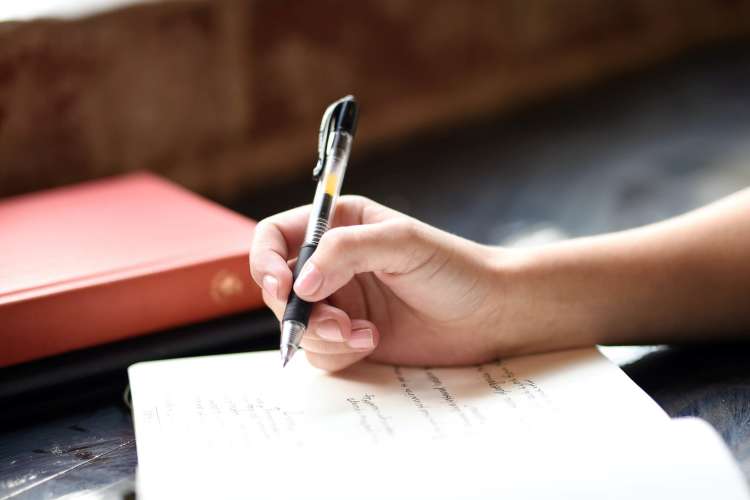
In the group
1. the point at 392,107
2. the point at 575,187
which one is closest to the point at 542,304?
the point at 575,187

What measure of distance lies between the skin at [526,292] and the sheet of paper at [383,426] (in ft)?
0.08

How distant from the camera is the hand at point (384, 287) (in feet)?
2.16

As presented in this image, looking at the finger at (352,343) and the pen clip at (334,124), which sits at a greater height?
the pen clip at (334,124)

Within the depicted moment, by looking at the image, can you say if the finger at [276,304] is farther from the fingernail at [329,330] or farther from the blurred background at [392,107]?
the blurred background at [392,107]

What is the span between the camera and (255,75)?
4.39 ft

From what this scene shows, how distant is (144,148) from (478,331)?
2.27 ft

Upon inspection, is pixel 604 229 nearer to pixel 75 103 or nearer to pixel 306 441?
pixel 306 441

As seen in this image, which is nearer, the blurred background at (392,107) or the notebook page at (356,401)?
→ the notebook page at (356,401)

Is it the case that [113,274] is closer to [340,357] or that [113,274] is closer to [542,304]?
[340,357]

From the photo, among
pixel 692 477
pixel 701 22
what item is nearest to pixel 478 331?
pixel 692 477

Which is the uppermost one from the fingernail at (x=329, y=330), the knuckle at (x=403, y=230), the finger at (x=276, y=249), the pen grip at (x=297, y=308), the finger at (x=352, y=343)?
the knuckle at (x=403, y=230)

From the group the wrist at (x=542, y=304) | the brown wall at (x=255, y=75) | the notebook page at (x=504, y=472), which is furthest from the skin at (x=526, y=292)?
the brown wall at (x=255, y=75)

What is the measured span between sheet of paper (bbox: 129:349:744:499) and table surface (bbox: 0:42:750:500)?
0.05 metres

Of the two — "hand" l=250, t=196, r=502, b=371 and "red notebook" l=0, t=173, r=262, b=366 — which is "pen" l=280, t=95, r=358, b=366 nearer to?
"hand" l=250, t=196, r=502, b=371
